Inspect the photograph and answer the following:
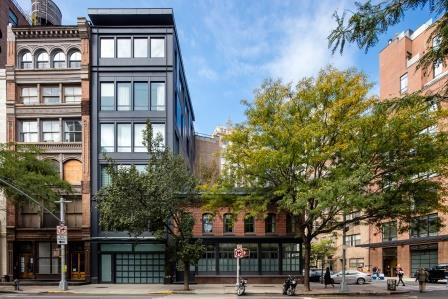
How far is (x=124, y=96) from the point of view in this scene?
38.7 meters

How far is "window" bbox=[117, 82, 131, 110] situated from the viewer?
3853cm

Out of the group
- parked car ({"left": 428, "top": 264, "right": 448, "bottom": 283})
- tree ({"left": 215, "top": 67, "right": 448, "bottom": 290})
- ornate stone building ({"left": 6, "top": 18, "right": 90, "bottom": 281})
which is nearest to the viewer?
tree ({"left": 215, "top": 67, "right": 448, "bottom": 290})

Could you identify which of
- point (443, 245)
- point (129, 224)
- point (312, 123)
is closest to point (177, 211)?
point (129, 224)

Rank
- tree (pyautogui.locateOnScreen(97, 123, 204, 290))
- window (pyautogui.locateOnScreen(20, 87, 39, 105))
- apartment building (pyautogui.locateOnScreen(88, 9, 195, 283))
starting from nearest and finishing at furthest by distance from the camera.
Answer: tree (pyautogui.locateOnScreen(97, 123, 204, 290)) < apartment building (pyautogui.locateOnScreen(88, 9, 195, 283)) < window (pyautogui.locateOnScreen(20, 87, 39, 105))

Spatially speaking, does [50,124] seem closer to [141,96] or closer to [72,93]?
[72,93]

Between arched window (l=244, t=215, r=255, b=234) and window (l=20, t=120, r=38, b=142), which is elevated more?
window (l=20, t=120, r=38, b=142)

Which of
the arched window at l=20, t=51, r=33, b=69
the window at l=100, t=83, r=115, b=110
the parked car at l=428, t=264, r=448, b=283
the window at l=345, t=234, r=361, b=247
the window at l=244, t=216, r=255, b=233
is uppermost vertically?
the arched window at l=20, t=51, r=33, b=69

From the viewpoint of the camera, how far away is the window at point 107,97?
38469mm

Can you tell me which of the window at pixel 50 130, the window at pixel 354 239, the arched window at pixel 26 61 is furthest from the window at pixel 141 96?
the window at pixel 354 239

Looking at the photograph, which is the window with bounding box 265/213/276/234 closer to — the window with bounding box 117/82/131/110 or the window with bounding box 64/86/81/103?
the window with bounding box 117/82/131/110

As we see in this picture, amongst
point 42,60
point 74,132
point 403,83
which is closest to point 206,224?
point 74,132

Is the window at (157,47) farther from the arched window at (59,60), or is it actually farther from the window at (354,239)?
the window at (354,239)

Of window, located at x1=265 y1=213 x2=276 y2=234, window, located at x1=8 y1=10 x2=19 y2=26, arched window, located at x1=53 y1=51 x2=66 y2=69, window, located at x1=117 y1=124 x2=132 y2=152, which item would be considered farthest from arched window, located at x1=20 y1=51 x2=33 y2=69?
window, located at x1=8 y1=10 x2=19 y2=26

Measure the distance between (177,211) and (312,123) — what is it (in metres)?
10.7
